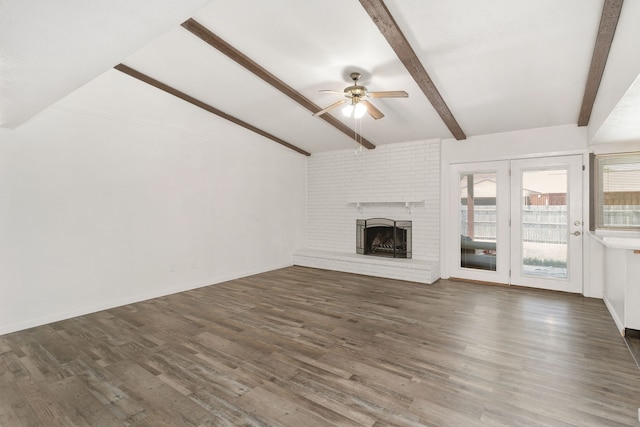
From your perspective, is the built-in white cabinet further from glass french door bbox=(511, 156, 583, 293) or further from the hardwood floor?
glass french door bbox=(511, 156, 583, 293)

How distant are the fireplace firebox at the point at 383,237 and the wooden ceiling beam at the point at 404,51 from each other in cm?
240

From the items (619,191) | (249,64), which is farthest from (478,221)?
(249,64)

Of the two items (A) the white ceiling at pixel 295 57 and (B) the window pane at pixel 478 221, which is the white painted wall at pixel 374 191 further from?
(A) the white ceiling at pixel 295 57

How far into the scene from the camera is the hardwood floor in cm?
199

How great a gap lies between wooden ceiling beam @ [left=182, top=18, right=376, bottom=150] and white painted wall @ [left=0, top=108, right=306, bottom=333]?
65.6 inches

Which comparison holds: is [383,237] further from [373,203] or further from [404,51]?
[404,51]

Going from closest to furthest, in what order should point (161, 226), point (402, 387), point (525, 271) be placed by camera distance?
point (402, 387) < point (161, 226) < point (525, 271)

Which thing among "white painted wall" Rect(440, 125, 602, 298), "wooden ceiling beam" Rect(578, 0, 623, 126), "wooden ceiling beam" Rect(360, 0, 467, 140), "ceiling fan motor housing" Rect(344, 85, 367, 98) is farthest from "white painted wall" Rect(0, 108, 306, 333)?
"wooden ceiling beam" Rect(578, 0, 623, 126)

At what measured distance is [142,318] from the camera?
3.67 m

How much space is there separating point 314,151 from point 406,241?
9.42ft

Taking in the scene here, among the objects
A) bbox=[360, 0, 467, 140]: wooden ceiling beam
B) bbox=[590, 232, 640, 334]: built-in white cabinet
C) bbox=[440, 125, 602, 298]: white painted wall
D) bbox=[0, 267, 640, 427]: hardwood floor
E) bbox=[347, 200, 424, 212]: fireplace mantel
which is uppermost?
bbox=[360, 0, 467, 140]: wooden ceiling beam

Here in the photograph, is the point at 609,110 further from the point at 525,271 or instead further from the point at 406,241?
the point at 406,241

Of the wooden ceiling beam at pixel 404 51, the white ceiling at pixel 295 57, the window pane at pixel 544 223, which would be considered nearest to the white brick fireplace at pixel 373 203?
the white ceiling at pixel 295 57

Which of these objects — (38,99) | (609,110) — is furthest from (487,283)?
(38,99)
